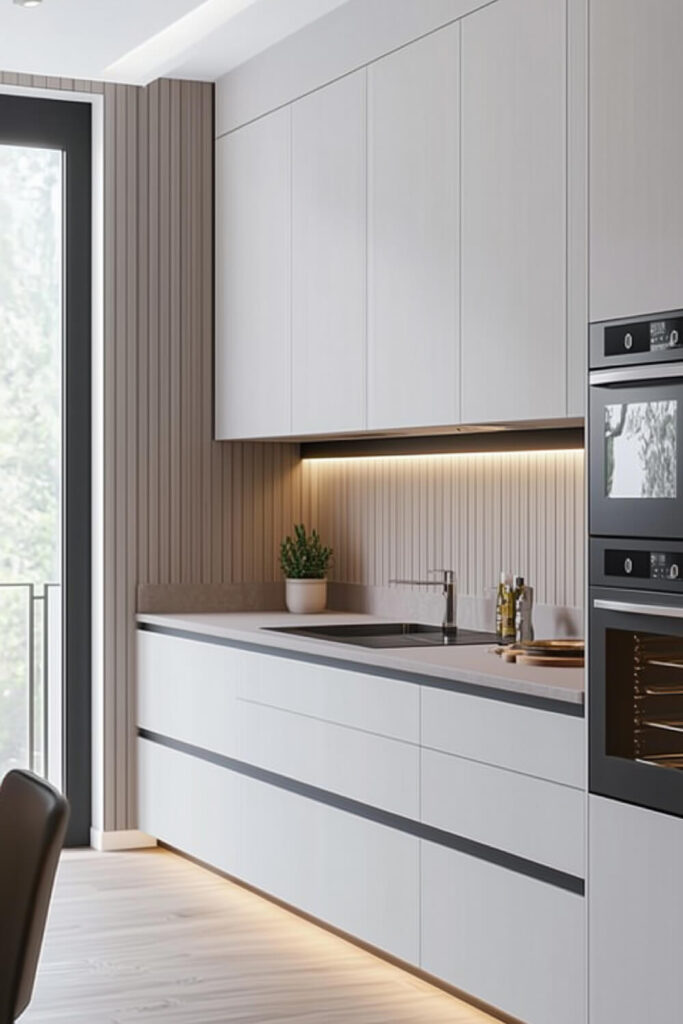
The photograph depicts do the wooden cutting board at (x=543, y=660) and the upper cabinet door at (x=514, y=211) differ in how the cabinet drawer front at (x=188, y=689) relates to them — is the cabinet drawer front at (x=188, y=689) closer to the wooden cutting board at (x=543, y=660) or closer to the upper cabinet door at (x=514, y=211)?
the wooden cutting board at (x=543, y=660)

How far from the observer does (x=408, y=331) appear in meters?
4.40

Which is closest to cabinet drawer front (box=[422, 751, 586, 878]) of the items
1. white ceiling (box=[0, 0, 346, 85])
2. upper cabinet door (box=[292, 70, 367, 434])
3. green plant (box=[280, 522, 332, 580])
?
upper cabinet door (box=[292, 70, 367, 434])

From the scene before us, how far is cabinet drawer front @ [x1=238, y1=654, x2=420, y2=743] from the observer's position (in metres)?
3.93

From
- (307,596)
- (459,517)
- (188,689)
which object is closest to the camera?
(459,517)

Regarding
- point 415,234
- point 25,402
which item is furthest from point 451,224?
point 25,402

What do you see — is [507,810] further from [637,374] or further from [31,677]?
[31,677]

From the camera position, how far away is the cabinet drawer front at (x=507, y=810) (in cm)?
331

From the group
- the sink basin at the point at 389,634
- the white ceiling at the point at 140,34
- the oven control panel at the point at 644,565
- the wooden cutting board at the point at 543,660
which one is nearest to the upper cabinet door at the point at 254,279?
the white ceiling at the point at 140,34

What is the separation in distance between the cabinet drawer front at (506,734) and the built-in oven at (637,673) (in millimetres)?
105

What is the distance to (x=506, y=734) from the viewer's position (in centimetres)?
352

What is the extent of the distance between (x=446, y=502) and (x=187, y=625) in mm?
916

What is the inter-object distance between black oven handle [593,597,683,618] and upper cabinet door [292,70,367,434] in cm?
162

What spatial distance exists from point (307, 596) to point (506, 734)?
81.2 inches

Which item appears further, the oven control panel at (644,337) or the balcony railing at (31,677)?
the balcony railing at (31,677)
